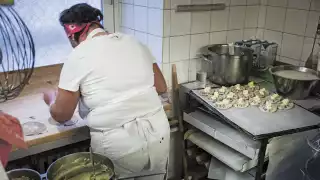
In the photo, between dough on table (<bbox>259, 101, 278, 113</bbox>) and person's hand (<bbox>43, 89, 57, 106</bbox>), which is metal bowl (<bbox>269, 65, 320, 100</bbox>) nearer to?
dough on table (<bbox>259, 101, 278, 113</bbox>)

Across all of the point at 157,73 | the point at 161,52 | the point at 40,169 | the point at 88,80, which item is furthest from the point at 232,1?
the point at 40,169

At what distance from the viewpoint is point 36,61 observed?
1.70 metres

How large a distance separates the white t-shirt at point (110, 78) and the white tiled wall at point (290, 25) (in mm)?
990

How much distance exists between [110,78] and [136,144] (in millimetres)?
279

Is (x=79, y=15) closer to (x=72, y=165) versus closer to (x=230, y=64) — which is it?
(x=72, y=165)

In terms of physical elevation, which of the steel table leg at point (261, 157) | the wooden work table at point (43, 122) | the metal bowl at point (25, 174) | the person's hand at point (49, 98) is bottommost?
the steel table leg at point (261, 157)

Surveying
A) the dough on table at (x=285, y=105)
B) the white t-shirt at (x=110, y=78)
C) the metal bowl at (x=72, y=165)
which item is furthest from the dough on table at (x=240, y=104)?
the metal bowl at (x=72, y=165)

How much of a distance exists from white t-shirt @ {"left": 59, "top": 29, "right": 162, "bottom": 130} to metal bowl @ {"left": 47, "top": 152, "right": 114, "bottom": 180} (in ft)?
0.99

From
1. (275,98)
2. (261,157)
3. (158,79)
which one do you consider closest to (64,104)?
(158,79)

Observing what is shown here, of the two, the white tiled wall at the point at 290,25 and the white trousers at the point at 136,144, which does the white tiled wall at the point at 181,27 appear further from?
the white trousers at the point at 136,144

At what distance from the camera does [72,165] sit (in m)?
0.97

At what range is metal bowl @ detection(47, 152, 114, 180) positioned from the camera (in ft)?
3.04

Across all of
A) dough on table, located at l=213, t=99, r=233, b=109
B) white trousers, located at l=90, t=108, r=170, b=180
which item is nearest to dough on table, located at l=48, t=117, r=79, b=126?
white trousers, located at l=90, t=108, r=170, b=180

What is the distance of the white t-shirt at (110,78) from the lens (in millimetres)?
1217
